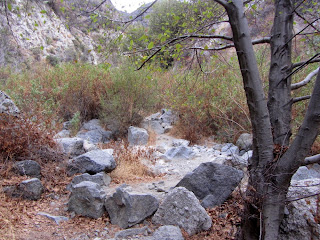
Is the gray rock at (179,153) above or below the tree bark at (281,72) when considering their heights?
below

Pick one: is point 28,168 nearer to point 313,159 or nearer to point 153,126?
point 313,159

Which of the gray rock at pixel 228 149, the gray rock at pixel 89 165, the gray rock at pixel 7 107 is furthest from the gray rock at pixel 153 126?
the gray rock at pixel 7 107

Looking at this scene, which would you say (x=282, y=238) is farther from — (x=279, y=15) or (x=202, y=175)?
(x=279, y=15)

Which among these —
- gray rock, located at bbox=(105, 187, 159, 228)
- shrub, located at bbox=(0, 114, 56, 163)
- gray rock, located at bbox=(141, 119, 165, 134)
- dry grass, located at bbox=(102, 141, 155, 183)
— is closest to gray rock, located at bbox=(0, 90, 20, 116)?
shrub, located at bbox=(0, 114, 56, 163)

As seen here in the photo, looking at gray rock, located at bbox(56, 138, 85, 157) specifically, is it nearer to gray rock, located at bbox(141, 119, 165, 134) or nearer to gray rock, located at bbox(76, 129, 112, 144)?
gray rock, located at bbox(76, 129, 112, 144)

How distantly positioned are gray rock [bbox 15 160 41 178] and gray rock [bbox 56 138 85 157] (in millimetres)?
817

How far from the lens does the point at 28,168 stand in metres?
4.32

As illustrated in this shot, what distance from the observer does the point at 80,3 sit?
2879mm

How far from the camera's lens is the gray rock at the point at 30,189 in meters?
3.88

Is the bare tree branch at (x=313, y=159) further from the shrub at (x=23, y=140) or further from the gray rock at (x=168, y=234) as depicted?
the shrub at (x=23, y=140)

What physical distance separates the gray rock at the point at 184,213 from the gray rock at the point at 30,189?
1850mm

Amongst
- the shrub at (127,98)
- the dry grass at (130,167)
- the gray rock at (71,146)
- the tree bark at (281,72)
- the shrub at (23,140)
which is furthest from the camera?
the shrub at (127,98)

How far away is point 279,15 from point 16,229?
3585 mm

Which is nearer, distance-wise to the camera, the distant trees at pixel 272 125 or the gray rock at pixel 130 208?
the distant trees at pixel 272 125
